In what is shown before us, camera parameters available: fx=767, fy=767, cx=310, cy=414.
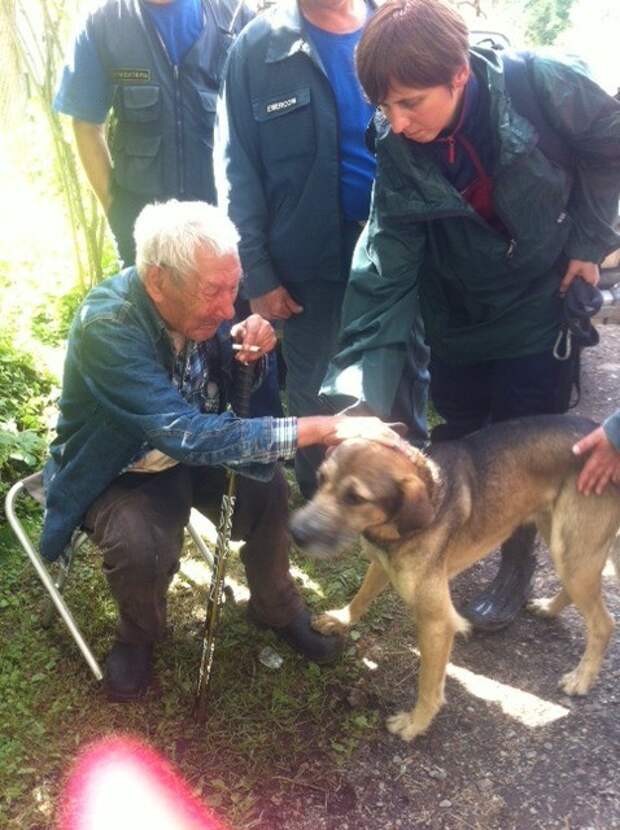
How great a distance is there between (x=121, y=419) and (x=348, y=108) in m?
1.67

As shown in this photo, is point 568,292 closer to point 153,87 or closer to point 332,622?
point 332,622

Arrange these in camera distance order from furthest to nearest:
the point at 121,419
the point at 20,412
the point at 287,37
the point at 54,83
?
the point at 54,83, the point at 20,412, the point at 287,37, the point at 121,419

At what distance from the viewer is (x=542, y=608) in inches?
148

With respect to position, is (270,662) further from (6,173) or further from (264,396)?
(6,173)

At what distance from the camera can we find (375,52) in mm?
2391

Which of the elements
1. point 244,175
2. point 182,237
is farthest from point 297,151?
point 182,237

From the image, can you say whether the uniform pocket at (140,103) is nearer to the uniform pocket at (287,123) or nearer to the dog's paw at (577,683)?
the uniform pocket at (287,123)

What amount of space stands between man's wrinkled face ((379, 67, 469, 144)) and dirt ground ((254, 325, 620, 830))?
2318 mm

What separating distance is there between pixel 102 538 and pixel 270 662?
106cm

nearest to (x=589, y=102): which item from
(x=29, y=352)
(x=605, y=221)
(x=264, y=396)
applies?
(x=605, y=221)

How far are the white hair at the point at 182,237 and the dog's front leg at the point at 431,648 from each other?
4.97 ft

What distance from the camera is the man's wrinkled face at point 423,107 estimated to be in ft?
8.00

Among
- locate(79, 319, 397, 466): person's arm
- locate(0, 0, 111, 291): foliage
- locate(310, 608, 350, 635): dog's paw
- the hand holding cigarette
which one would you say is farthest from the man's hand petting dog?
locate(0, 0, 111, 291): foliage

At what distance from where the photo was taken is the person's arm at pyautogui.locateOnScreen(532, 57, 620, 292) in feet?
8.57
